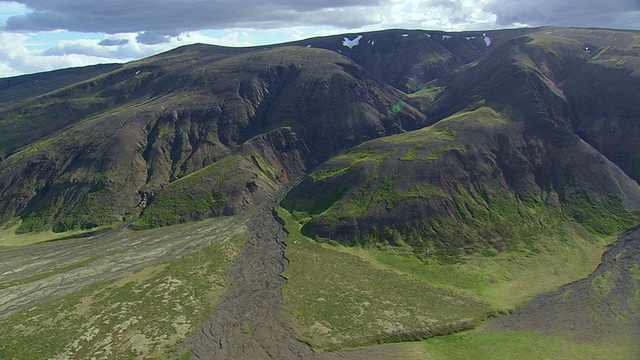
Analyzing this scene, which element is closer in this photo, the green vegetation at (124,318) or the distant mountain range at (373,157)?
the green vegetation at (124,318)

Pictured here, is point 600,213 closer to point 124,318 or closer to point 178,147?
point 124,318

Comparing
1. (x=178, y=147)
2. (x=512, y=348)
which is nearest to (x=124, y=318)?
(x=512, y=348)

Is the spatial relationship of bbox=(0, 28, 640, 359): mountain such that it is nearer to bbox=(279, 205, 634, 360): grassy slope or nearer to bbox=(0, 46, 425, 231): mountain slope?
bbox=(279, 205, 634, 360): grassy slope

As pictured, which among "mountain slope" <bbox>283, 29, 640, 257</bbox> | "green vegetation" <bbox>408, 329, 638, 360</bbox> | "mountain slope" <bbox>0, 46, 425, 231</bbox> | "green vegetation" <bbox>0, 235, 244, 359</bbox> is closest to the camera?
"green vegetation" <bbox>0, 235, 244, 359</bbox>

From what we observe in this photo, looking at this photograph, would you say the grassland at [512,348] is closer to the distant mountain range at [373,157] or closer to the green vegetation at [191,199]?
the distant mountain range at [373,157]

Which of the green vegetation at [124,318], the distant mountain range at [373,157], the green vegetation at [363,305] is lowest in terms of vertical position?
the green vegetation at [363,305]

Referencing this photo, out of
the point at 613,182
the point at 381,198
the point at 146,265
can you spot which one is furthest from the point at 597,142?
the point at 146,265

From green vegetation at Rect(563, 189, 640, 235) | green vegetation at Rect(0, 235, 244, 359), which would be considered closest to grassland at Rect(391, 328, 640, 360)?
green vegetation at Rect(0, 235, 244, 359)

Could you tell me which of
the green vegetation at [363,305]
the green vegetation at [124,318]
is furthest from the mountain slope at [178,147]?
the green vegetation at [363,305]
